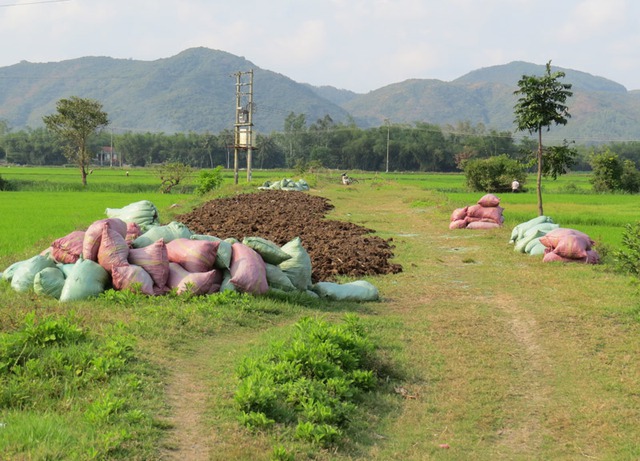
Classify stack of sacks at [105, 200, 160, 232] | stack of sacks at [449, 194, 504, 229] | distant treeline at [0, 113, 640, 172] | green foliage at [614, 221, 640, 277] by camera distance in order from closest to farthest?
1. green foliage at [614, 221, 640, 277]
2. stack of sacks at [105, 200, 160, 232]
3. stack of sacks at [449, 194, 504, 229]
4. distant treeline at [0, 113, 640, 172]

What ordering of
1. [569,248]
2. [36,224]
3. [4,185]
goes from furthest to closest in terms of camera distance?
[4,185] → [36,224] → [569,248]

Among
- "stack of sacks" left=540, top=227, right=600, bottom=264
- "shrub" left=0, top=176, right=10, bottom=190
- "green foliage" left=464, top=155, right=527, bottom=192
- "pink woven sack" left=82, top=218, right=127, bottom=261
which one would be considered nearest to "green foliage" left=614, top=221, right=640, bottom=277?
"stack of sacks" left=540, top=227, right=600, bottom=264

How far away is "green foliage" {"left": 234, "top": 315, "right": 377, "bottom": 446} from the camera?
4.34 meters

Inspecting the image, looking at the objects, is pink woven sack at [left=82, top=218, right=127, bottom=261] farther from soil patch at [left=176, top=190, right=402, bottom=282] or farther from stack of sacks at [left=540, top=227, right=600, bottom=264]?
stack of sacks at [left=540, top=227, right=600, bottom=264]

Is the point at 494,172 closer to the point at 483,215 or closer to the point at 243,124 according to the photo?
the point at 243,124

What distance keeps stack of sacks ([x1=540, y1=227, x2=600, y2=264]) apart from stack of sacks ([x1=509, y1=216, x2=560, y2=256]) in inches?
18.5

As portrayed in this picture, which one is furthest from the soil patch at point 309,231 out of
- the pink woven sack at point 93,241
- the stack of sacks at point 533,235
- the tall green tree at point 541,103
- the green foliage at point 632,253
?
the tall green tree at point 541,103

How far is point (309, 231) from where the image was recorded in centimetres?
1441

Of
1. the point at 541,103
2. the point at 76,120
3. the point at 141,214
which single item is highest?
the point at 76,120

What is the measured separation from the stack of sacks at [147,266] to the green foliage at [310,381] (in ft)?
5.79

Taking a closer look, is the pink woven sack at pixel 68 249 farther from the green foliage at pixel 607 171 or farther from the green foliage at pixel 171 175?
the green foliage at pixel 607 171

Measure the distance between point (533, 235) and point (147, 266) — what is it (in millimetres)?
7759

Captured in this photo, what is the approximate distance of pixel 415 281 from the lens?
9.88m

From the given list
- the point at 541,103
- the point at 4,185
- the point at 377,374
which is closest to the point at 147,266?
the point at 377,374
